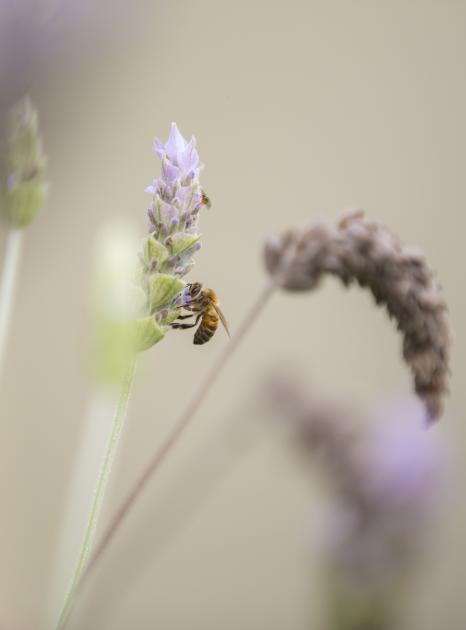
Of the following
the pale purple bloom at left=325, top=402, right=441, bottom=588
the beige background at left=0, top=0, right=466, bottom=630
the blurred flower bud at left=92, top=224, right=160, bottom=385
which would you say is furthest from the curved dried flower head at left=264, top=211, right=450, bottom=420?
the beige background at left=0, top=0, right=466, bottom=630

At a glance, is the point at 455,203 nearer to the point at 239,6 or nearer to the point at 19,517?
the point at 239,6

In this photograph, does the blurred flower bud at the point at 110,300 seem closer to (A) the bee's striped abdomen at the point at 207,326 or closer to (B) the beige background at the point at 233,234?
(A) the bee's striped abdomen at the point at 207,326

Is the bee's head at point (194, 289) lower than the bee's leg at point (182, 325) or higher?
higher

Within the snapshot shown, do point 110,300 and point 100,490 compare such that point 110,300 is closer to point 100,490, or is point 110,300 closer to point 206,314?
point 206,314

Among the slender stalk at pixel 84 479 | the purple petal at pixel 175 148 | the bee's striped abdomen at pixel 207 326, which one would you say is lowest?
the slender stalk at pixel 84 479

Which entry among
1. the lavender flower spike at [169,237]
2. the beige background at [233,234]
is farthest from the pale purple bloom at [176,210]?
the beige background at [233,234]

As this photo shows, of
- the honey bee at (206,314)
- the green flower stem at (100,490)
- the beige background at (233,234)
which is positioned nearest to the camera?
the green flower stem at (100,490)

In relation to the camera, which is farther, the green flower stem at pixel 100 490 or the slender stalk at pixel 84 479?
the slender stalk at pixel 84 479
